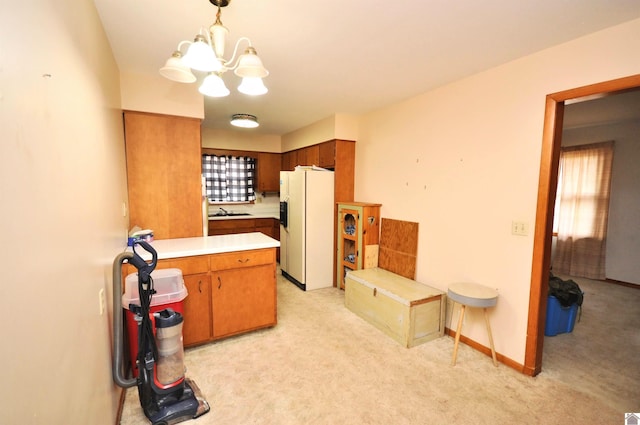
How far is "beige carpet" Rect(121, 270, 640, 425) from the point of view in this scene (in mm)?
1844

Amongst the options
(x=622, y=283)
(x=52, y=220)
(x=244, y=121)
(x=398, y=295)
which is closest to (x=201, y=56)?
(x=52, y=220)

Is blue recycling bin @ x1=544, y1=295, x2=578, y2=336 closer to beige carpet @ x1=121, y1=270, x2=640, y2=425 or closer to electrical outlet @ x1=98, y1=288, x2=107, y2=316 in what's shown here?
beige carpet @ x1=121, y1=270, x2=640, y2=425

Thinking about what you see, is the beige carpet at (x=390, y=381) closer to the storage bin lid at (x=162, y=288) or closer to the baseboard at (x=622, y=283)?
the storage bin lid at (x=162, y=288)

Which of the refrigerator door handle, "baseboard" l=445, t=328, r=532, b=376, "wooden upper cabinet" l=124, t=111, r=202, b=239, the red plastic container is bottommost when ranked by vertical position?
"baseboard" l=445, t=328, r=532, b=376

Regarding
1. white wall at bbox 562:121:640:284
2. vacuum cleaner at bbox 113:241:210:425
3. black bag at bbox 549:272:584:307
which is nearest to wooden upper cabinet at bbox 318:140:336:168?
vacuum cleaner at bbox 113:241:210:425

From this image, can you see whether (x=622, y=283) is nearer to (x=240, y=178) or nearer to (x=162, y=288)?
(x=162, y=288)

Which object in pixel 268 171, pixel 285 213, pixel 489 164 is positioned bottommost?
pixel 285 213

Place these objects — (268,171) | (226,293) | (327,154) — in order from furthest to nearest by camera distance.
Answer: (268,171) → (327,154) → (226,293)

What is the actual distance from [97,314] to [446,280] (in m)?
2.84

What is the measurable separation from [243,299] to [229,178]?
3310mm

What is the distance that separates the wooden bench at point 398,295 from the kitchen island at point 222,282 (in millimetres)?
1020

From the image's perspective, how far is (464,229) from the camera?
2.72m

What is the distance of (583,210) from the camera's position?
459cm

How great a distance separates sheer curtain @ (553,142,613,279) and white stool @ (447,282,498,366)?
11.6 ft
